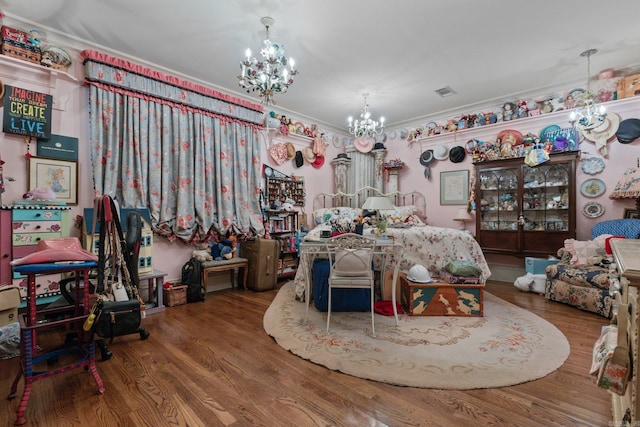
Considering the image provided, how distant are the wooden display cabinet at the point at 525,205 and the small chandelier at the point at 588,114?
431 millimetres

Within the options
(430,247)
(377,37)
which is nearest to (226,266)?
(430,247)

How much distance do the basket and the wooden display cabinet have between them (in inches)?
175

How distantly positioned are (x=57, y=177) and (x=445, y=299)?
4.22 meters

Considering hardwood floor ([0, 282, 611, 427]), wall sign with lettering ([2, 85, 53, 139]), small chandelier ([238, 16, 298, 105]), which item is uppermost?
small chandelier ([238, 16, 298, 105])

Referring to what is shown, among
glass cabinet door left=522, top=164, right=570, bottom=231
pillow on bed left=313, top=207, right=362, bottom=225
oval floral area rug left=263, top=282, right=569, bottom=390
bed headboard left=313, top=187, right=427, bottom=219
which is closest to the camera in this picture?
oval floral area rug left=263, top=282, right=569, bottom=390

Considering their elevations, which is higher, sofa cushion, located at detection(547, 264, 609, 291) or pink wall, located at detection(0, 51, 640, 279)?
pink wall, located at detection(0, 51, 640, 279)

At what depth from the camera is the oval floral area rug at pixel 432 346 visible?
197 cm

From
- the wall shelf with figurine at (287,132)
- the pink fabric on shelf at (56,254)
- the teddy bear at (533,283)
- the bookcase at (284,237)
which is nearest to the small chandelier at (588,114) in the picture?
the teddy bear at (533,283)

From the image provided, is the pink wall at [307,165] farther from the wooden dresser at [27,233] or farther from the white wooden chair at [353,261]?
the white wooden chair at [353,261]

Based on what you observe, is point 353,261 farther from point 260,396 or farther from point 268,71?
point 268,71

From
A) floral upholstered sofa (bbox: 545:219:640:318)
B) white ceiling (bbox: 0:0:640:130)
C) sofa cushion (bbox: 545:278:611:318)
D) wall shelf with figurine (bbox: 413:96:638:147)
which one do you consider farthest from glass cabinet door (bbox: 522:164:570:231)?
white ceiling (bbox: 0:0:640:130)

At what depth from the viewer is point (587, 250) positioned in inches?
138

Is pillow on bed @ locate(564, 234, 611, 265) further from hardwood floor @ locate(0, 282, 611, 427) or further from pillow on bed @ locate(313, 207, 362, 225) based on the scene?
pillow on bed @ locate(313, 207, 362, 225)

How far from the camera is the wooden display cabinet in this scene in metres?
4.09
